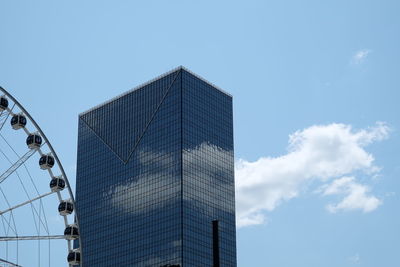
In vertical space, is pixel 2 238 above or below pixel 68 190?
below

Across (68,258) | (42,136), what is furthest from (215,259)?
(42,136)

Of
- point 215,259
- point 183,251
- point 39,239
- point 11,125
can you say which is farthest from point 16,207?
point 183,251

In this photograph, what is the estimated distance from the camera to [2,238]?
77438mm

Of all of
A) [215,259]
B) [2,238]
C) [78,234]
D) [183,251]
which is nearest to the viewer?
[215,259]

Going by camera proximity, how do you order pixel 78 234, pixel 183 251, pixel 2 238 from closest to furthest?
1. pixel 2 238
2. pixel 78 234
3. pixel 183 251

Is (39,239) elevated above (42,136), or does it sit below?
below

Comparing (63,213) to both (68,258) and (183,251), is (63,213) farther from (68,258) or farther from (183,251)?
(183,251)

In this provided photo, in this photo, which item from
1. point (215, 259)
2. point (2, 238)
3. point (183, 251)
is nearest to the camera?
point (215, 259)

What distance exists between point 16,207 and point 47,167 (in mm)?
6619

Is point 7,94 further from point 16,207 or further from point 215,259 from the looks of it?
point 215,259

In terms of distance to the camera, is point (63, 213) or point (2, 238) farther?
point (63, 213)

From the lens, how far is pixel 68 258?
268 feet

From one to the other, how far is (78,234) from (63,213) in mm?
3338

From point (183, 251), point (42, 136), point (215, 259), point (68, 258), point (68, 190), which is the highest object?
point (183, 251)
